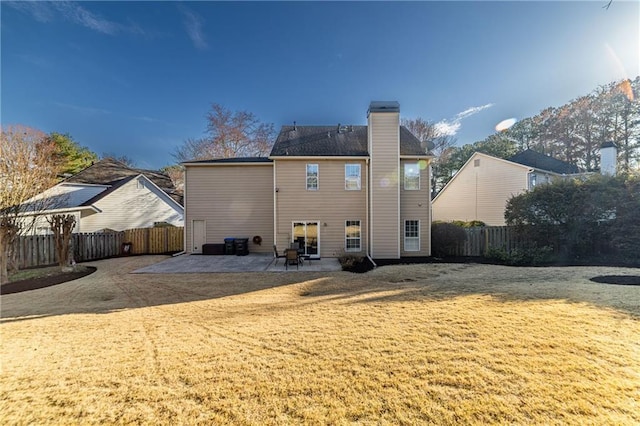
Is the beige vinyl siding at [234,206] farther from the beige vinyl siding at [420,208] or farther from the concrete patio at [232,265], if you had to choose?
the beige vinyl siding at [420,208]

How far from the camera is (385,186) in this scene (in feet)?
41.5

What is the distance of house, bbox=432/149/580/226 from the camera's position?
58.2 ft

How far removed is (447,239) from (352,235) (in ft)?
17.1

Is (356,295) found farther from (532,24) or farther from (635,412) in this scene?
(532,24)

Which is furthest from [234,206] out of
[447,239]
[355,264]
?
[447,239]

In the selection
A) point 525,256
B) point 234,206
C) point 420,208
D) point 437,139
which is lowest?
point 525,256

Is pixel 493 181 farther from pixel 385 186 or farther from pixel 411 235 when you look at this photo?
pixel 385 186

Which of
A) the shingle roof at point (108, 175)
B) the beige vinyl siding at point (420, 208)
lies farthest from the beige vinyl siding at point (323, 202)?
the shingle roof at point (108, 175)

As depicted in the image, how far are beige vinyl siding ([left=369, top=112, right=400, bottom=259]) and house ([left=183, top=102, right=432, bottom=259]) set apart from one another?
51 mm

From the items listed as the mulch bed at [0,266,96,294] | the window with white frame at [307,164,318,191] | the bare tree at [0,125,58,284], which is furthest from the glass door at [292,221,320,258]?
the bare tree at [0,125,58,284]

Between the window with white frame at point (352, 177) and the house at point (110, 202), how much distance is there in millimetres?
15233

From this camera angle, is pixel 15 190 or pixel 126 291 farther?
pixel 15 190

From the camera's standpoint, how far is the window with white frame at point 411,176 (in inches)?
530

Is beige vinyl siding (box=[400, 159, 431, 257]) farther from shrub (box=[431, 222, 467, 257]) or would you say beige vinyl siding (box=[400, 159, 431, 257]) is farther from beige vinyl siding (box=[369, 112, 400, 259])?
beige vinyl siding (box=[369, 112, 400, 259])
